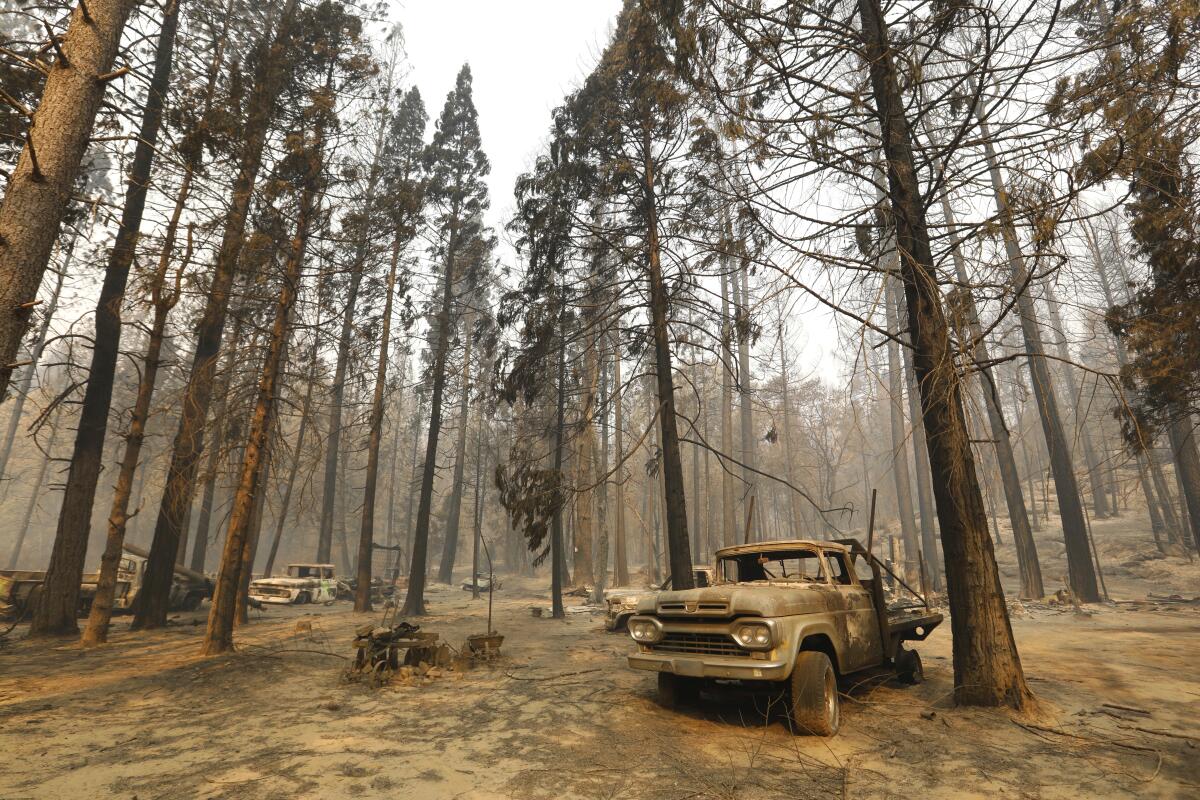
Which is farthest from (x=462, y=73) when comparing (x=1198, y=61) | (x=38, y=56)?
(x=1198, y=61)

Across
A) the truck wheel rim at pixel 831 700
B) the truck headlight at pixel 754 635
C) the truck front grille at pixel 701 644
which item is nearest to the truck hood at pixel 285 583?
the truck front grille at pixel 701 644

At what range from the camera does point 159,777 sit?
413 cm

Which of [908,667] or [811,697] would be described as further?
[908,667]

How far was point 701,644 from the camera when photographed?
5.26 metres

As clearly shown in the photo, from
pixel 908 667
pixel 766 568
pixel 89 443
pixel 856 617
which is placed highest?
pixel 89 443

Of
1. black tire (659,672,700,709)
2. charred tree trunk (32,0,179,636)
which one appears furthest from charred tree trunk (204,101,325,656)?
black tire (659,672,700,709)

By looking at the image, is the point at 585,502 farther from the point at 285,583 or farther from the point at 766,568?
the point at 766,568

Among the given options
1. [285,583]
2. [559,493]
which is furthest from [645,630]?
[285,583]

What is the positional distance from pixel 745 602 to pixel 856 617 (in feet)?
6.40

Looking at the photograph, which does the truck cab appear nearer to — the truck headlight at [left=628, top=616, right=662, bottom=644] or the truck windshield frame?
the truck headlight at [left=628, top=616, right=662, bottom=644]

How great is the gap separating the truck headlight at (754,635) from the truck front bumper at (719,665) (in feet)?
0.31

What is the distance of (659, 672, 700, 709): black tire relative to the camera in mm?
5961

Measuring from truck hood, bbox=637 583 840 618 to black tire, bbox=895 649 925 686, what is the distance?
2.08m

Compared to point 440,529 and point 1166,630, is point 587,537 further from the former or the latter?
point 440,529
